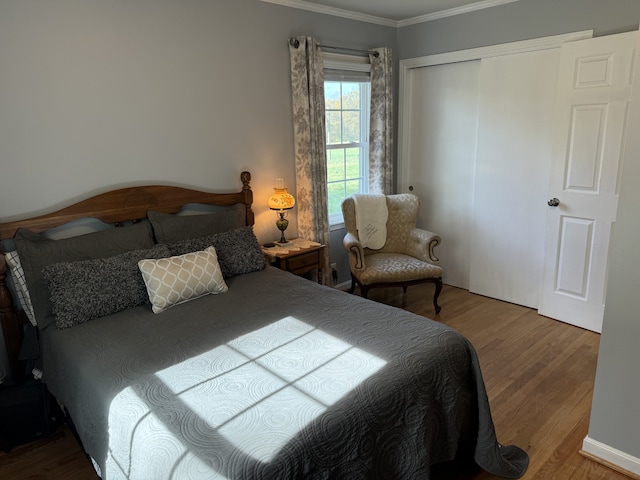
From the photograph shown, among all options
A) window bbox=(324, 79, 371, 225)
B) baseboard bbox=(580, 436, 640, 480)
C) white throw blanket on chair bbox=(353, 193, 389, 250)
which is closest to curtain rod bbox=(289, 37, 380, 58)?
window bbox=(324, 79, 371, 225)

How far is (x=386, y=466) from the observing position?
162cm

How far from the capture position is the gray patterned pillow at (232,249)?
2750mm

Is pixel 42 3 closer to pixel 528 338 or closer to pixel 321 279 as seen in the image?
pixel 321 279

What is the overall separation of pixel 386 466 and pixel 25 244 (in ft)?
6.67

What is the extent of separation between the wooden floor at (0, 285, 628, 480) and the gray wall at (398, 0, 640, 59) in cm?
214

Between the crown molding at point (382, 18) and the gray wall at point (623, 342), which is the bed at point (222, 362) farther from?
the crown molding at point (382, 18)

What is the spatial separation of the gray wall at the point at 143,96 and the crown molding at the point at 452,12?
854mm

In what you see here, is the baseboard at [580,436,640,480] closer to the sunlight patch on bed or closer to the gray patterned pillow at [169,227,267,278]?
the sunlight patch on bed

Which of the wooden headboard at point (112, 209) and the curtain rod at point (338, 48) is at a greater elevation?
the curtain rod at point (338, 48)

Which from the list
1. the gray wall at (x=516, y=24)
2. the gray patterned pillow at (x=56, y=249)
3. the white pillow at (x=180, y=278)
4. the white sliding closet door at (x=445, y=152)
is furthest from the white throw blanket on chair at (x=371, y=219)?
the gray patterned pillow at (x=56, y=249)

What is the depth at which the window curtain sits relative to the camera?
3508 mm

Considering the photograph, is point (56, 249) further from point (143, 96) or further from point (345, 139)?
point (345, 139)

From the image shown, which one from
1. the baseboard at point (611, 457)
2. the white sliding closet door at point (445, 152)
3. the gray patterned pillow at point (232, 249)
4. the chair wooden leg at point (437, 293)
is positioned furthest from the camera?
the white sliding closet door at point (445, 152)

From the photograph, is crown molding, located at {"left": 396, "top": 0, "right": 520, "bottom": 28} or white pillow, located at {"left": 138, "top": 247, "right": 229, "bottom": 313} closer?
white pillow, located at {"left": 138, "top": 247, "right": 229, "bottom": 313}
